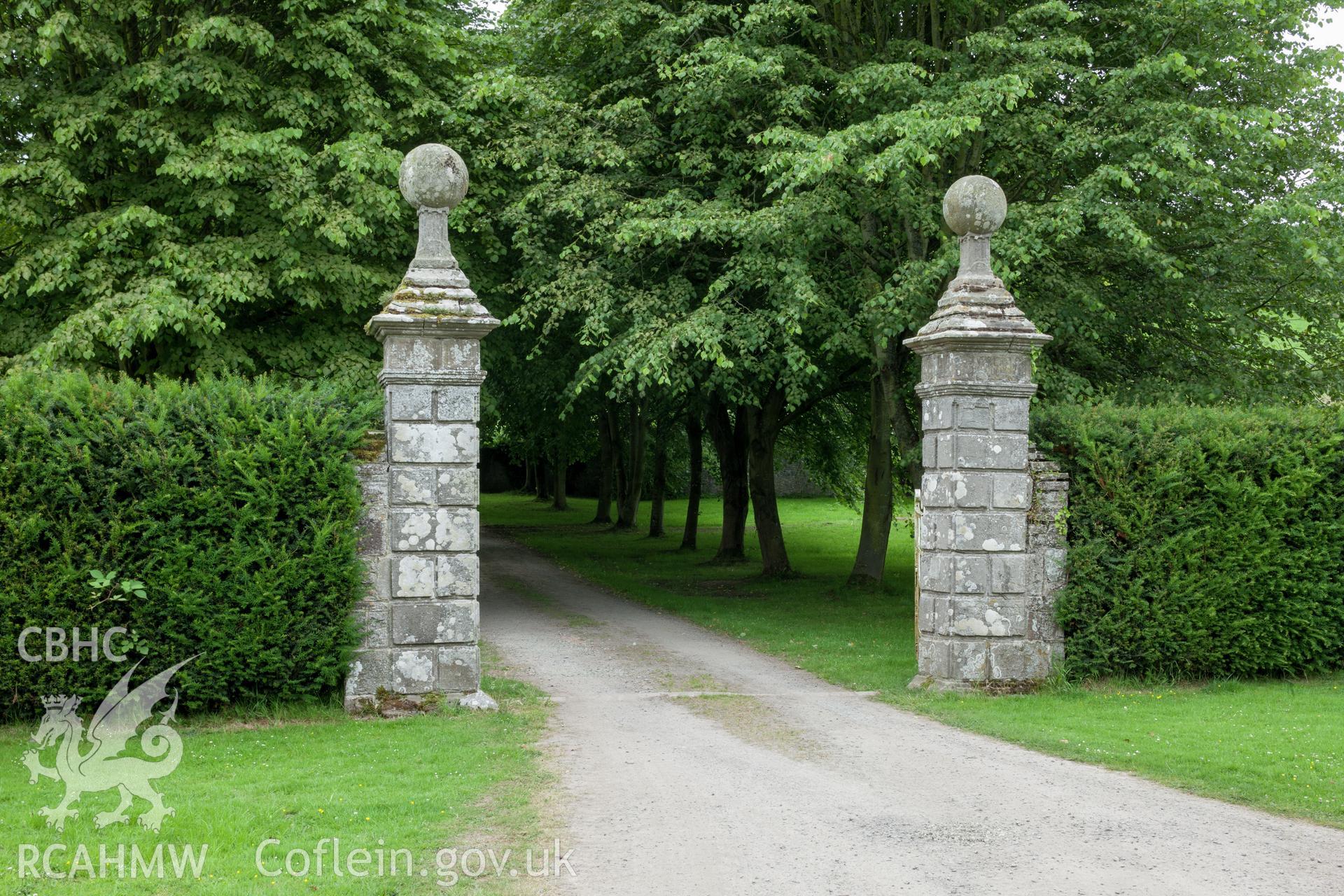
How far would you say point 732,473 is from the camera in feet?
76.3

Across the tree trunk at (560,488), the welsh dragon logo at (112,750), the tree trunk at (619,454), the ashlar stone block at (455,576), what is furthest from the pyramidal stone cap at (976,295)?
the tree trunk at (560,488)

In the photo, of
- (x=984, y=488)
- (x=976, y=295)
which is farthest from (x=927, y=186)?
(x=984, y=488)

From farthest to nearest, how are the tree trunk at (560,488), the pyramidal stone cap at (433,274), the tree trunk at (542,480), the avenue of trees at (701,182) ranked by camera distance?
1. the tree trunk at (542,480)
2. the tree trunk at (560,488)
3. the avenue of trees at (701,182)
4. the pyramidal stone cap at (433,274)

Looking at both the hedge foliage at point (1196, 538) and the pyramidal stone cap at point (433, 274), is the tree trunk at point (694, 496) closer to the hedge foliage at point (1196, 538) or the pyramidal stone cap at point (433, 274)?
the hedge foliage at point (1196, 538)

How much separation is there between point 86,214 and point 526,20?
664cm

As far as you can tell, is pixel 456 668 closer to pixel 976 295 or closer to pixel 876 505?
pixel 976 295

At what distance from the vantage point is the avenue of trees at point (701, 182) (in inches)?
522

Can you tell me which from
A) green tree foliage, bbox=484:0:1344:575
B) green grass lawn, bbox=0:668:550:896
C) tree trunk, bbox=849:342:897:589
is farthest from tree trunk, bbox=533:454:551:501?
green grass lawn, bbox=0:668:550:896

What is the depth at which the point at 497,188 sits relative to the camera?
15.6 m

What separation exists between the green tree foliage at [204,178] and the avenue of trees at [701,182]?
6cm

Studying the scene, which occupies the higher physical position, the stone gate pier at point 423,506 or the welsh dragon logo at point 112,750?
the stone gate pier at point 423,506

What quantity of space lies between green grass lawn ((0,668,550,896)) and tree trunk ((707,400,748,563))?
13849mm

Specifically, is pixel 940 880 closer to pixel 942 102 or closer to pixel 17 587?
pixel 17 587

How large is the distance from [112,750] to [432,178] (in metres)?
5.05
